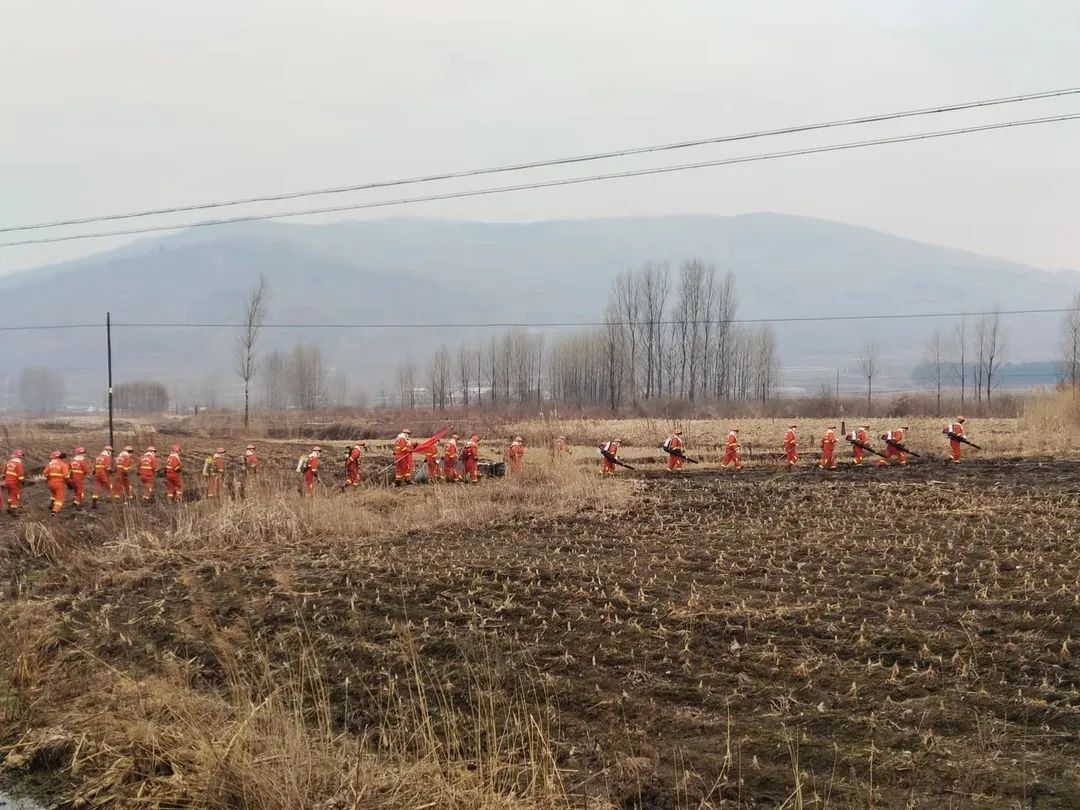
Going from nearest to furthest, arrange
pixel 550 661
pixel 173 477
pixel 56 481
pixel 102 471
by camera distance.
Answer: pixel 550 661 < pixel 56 481 < pixel 173 477 < pixel 102 471

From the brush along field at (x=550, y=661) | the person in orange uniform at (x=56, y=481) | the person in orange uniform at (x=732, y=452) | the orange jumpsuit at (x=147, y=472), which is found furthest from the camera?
the person in orange uniform at (x=732, y=452)

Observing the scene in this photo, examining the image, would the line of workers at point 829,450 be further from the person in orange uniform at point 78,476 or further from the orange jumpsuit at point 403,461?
the person in orange uniform at point 78,476

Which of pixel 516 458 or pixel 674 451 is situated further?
pixel 674 451

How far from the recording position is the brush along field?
17.1ft

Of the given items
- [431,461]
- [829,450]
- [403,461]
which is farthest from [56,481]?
[829,450]

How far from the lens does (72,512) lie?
19.8 m

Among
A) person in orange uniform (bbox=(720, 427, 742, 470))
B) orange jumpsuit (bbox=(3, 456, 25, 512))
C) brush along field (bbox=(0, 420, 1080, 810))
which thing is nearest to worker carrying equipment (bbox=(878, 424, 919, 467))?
person in orange uniform (bbox=(720, 427, 742, 470))

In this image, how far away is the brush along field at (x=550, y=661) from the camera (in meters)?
5.21

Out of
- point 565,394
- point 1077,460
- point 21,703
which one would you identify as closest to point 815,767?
point 21,703

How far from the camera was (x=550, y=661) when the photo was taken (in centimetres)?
743

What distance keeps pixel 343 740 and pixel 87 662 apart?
12.2 feet

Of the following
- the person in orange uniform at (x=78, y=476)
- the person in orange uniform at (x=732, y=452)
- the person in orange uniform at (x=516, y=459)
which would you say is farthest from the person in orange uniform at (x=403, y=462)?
the person in orange uniform at (x=732, y=452)

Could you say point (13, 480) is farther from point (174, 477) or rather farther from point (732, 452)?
point (732, 452)

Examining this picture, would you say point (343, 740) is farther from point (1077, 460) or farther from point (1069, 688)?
point (1077, 460)
